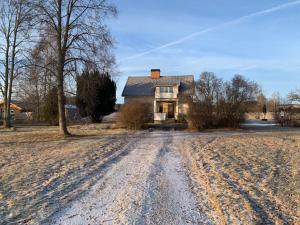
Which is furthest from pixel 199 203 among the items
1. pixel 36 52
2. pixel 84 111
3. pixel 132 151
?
Answer: pixel 84 111

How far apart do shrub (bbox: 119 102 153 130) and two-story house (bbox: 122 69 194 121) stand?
46.7 ft

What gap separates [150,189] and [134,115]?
70.1ft

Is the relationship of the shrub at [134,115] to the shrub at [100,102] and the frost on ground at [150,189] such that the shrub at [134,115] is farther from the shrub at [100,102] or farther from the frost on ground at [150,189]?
the frost on ground at [150,189]

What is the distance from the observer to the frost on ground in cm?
626

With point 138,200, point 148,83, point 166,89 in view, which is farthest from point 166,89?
point 138,200

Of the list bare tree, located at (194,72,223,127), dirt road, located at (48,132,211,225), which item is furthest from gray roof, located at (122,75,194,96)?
dirt road, located at (48,132,211,225)

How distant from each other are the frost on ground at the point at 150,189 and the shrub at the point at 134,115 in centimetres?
1545

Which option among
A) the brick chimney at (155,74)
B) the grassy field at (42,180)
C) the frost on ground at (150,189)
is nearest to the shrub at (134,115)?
the grassy field at (42,180)

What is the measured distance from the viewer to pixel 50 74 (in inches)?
952

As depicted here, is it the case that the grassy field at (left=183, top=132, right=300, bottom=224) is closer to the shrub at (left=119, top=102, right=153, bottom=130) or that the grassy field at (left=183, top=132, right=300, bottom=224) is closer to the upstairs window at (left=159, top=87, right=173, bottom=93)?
the shrub at (left=119, top=102, right=153, bottom=130)

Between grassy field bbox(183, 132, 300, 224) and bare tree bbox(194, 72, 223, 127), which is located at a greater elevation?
bare tree bbox(194, 72, 223, 127)

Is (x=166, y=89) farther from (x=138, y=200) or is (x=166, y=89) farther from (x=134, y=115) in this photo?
(x=138, y=200)

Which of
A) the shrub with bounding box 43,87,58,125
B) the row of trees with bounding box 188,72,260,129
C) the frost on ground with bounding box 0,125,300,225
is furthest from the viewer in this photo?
the shrub with bounding box 43,87,58,125

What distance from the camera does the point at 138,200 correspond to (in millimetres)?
7285
